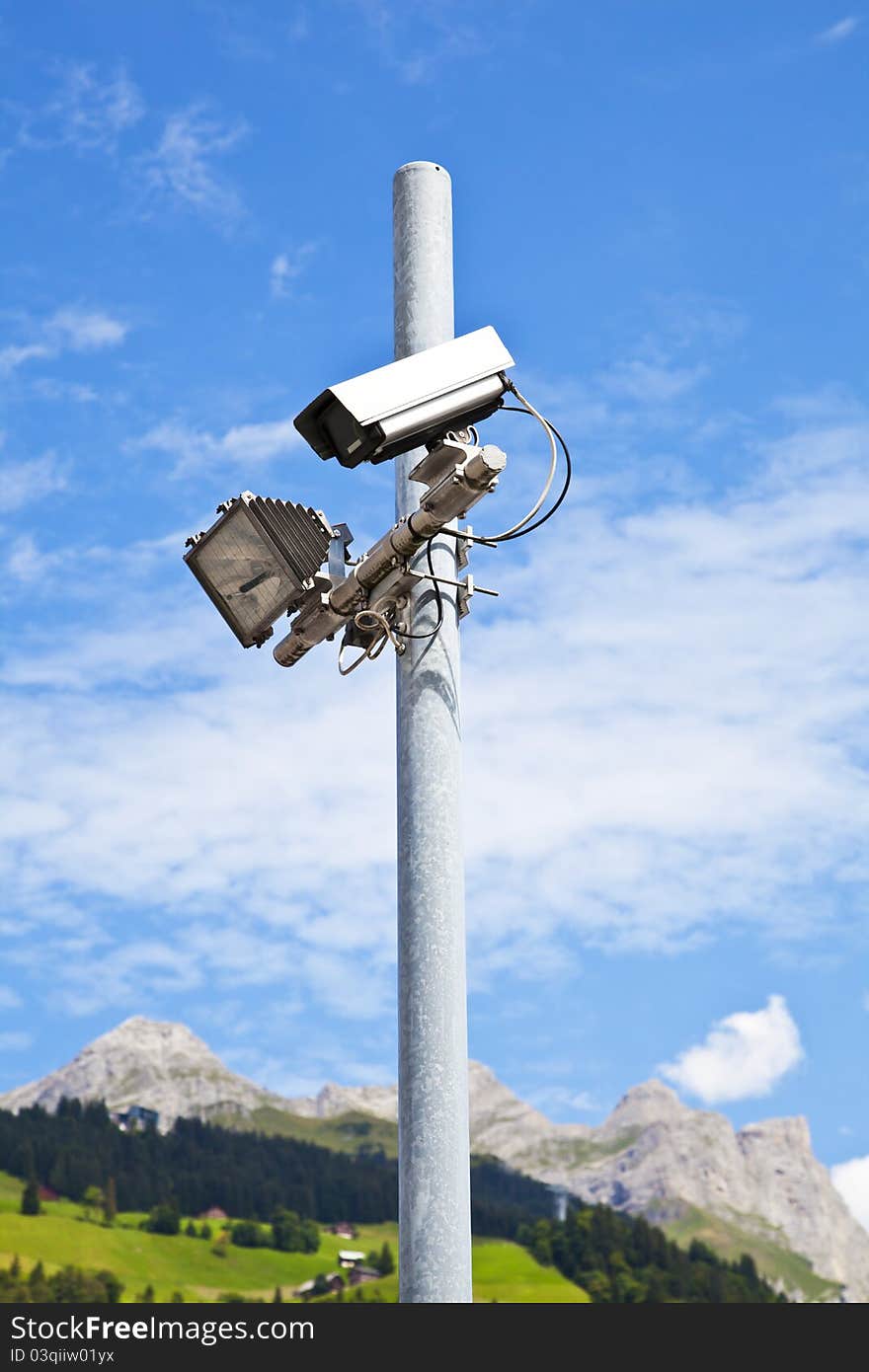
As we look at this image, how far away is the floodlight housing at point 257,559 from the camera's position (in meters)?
8.09

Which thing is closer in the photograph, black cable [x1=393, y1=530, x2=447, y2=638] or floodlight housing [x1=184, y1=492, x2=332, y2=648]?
black cable [x1=393, y1=530, x2=447, y2=638]

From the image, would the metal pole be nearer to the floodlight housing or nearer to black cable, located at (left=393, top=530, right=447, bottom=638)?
black cable, located at (left=393, top=530, right=447, bottom=638)

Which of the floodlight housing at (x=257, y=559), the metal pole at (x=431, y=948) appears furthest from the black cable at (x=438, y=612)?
the floodlight housing at (x=257, y=559)

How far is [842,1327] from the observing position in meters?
7.07

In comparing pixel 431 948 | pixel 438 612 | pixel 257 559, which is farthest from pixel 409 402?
pixel 431 948

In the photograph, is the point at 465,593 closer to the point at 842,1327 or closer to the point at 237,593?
the point at 237,593

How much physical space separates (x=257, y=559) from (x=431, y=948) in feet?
7.29

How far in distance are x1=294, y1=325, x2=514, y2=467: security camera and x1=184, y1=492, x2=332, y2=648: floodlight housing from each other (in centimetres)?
69

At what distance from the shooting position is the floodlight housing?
26.5 feet

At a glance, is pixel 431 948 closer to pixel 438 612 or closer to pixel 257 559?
pixel 438 612

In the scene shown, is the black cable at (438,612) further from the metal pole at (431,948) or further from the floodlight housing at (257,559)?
the floodlight housing at (257,559)

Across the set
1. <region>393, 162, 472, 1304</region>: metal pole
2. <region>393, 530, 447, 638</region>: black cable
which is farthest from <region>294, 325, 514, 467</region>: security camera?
<region>393, 162, 472, 1304</region>: metal pole

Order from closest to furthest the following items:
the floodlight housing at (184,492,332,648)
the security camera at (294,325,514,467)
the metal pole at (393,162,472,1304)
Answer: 1. the metal pole at (393,162,472,1304)
2. the security camera at (294,325,514,467)
3. the floodlight housing at (184,492,332,648)

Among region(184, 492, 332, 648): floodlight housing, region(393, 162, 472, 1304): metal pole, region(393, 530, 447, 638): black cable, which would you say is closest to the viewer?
region(393, 162, 472, 1304): metal pole
